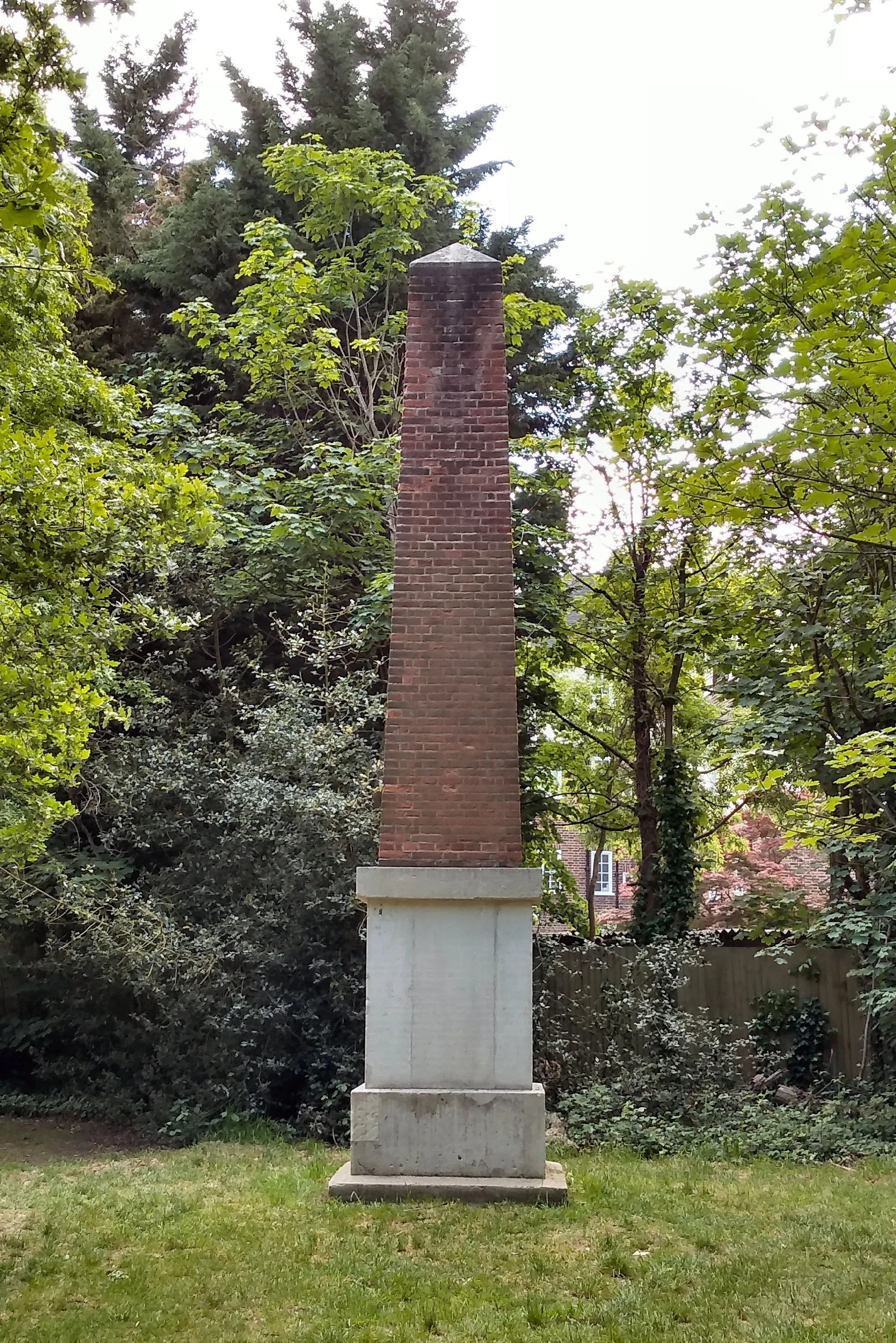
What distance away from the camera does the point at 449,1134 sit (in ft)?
23.2

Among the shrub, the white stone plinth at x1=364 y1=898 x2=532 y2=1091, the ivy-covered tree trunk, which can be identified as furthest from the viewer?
the ivy-covered tree trunk

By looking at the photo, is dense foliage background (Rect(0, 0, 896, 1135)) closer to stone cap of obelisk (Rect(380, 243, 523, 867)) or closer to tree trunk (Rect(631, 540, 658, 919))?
tree trunk (Rect(631, 540, 658, 919))

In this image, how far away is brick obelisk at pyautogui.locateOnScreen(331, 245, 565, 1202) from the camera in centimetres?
706

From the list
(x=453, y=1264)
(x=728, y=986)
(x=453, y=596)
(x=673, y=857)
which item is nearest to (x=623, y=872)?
(x=673, y=857)

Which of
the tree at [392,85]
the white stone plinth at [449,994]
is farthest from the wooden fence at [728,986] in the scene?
the tree at [392,85]

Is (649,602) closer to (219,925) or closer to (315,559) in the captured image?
(315,559)

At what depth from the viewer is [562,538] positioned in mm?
13578

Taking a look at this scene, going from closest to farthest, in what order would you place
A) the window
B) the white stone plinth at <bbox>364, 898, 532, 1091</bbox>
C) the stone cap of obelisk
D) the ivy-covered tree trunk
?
1. the white stone plinth at <bbox>364, 898, 532, 1091</bbox>
2. the stone cap of obelisk
3. the ivy-covered tree trunk
4. the window

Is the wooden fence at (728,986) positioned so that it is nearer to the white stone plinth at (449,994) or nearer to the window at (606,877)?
the white stone plinth at (449,994)

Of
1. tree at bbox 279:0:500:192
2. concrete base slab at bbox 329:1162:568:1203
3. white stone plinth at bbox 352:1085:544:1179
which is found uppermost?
tree at bbox 279:0:500:192

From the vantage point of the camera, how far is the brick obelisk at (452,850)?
7.06 meters

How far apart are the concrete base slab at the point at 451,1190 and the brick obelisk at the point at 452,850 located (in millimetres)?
12

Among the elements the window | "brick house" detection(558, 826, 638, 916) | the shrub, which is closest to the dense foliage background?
the shrub

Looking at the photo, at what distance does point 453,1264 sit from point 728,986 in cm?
797
